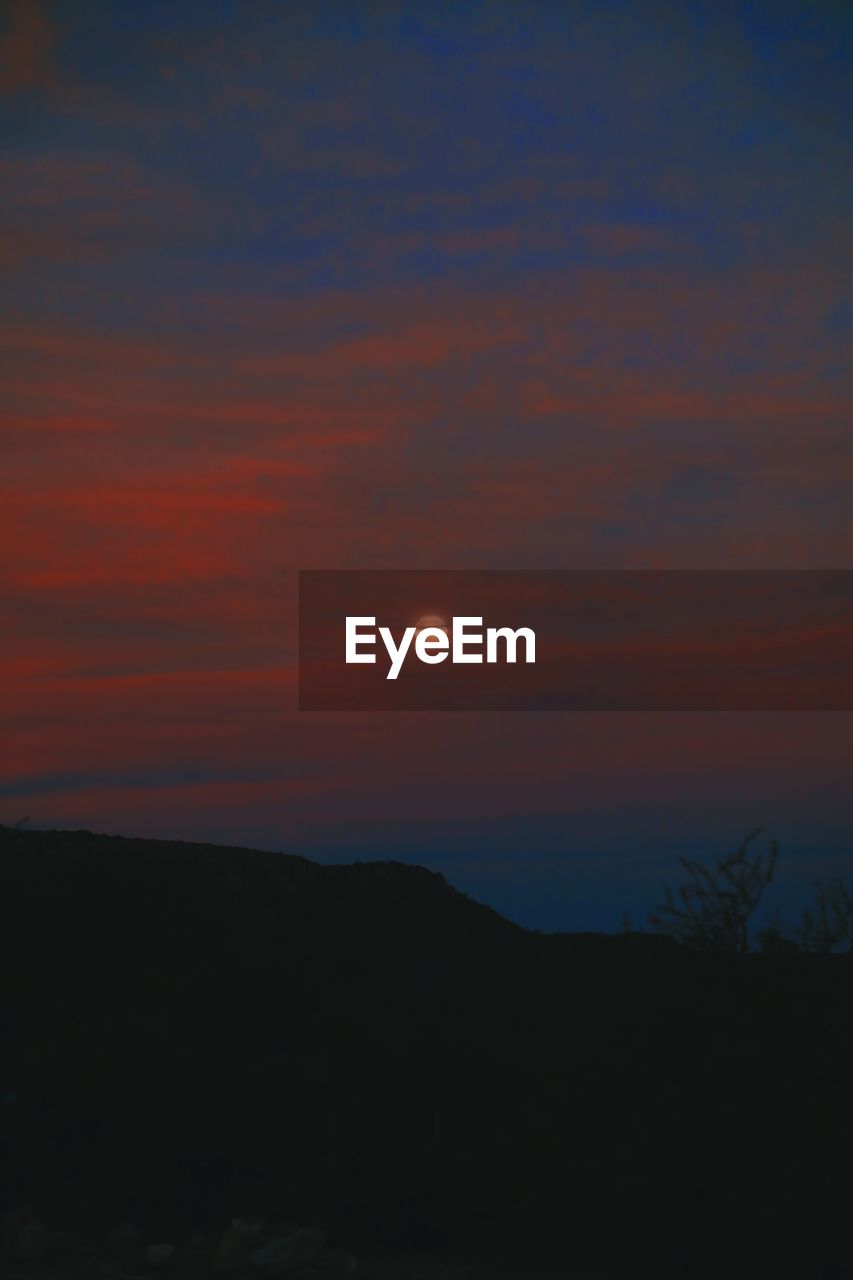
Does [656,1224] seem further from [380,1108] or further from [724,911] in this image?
[724,911]

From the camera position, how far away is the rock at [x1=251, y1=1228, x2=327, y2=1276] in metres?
11.1

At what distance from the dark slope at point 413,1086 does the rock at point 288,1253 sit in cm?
87

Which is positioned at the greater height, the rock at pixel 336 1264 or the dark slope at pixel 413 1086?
the dark slope at pixel 413 1086

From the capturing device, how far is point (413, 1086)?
14.3 meters

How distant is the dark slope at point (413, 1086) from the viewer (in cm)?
1241

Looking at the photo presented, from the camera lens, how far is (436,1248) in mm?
12297

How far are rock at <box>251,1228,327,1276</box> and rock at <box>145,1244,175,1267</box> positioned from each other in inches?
29.4

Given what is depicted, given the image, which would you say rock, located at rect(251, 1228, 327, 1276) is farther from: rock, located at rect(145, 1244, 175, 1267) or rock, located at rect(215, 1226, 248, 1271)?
rock, located at rect(145, 1244, 175, 1267)

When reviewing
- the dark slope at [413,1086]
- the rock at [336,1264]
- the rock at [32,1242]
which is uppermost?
the dark slope at [413,1086]

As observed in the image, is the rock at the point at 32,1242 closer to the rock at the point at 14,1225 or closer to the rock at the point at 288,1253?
the rock at the point at 14,1225

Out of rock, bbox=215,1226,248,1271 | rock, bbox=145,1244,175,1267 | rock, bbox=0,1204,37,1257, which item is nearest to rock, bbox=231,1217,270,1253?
rock, bbox=215,1226,248,1271

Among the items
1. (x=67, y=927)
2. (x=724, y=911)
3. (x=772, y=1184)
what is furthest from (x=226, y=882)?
(x=772, y=1184)

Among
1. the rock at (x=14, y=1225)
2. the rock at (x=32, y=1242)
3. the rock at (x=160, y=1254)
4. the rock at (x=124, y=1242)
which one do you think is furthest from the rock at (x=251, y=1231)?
the rock at (x=14, y=1225)

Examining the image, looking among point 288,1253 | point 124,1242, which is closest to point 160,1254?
point 124,1242
